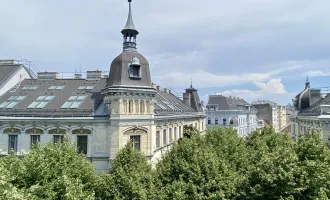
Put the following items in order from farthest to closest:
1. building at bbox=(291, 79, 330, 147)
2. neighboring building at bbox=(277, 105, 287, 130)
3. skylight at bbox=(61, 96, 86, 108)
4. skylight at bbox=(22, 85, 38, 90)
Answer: neighboring building at bbox=(277, 105, 287, 130), building at bbox=(291, 79, 330, 147), skylight at bbox=(22, 85, 38, 90), skylight at bbox=(61, 96, 86, 108)

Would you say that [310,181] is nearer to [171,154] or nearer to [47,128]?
[171,154]

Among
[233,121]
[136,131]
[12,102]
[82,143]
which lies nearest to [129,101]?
[136,131]

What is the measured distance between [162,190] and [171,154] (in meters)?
4.61

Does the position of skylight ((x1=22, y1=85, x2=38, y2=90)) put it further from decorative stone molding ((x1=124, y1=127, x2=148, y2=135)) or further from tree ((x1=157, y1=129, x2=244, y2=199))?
tree ((x1=157, y1=129, x2=244, y2=199))

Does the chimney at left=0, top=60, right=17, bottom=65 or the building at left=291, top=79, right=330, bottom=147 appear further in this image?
the chimney at left=0, top=60, right=17, bottom=65

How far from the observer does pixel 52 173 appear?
2084cm

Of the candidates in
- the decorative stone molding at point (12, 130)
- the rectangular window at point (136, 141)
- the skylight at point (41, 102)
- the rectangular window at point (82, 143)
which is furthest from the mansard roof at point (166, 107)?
the decorative stone molding at point (12, 130)

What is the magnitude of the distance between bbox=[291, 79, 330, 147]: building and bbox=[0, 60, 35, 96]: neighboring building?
144 feet

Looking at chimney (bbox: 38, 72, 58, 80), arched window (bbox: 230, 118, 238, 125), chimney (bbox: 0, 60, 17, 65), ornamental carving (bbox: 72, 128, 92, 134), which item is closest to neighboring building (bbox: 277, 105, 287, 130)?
arched window (bbox: 230, 118, 238, 125)

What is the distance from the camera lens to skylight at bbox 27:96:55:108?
118 feet

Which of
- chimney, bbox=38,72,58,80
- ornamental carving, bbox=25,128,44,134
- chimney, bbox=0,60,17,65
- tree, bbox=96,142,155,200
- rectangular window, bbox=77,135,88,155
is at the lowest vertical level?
tree, bbox=96,142,155,200

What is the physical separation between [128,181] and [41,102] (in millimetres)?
22876

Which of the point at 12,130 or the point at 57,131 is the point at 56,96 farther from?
the point at 12,130

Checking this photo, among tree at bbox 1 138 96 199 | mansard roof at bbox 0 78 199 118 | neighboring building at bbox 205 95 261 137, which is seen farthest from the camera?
neighboring building at bbox 205 95 261 137
